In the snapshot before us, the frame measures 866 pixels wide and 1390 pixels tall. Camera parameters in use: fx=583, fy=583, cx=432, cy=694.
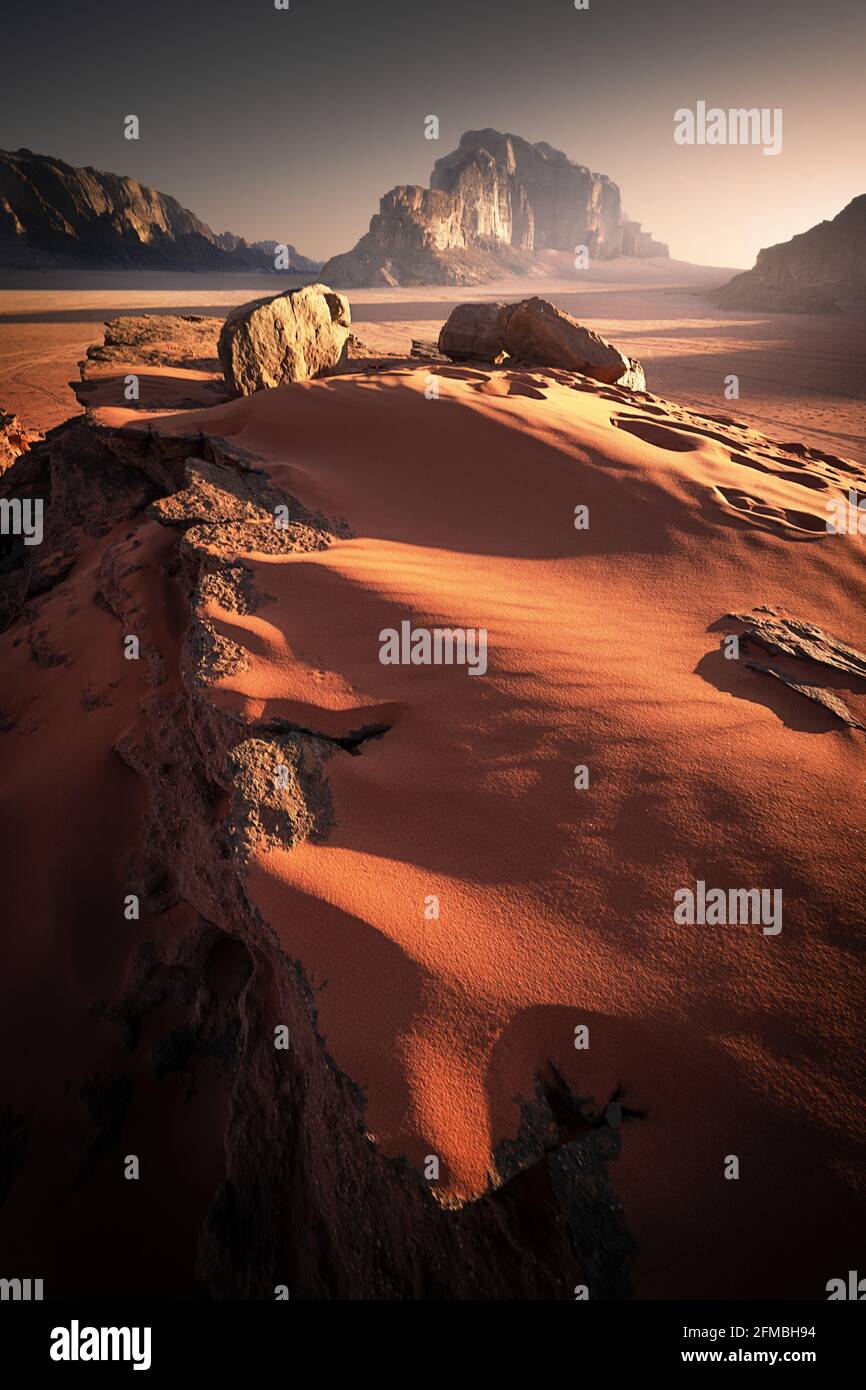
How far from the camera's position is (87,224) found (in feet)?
214

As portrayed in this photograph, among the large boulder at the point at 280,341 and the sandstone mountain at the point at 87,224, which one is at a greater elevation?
the sandstone mountain at the point at 87,224

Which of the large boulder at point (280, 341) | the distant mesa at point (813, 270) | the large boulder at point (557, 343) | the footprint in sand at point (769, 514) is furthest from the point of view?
the distant mesa at point (813, 270)

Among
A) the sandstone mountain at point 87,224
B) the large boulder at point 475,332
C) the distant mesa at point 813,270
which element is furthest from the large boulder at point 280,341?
the sandstone mountain at point 87,224

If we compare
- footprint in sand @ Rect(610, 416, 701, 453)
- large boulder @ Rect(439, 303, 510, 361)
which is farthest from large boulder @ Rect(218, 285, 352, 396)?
footprint in sand @ Rect(610, 416, 701, 453)

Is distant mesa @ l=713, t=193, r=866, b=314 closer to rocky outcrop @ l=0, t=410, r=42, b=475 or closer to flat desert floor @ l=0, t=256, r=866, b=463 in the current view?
flat desert floor @ l=0, t=256, r=866, b=463

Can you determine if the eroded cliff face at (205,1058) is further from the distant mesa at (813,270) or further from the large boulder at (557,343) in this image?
the distant mesa at (813,270)

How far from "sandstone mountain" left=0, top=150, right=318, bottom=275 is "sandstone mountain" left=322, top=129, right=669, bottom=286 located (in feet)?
85.7

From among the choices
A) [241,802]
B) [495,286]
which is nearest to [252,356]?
[241,802]

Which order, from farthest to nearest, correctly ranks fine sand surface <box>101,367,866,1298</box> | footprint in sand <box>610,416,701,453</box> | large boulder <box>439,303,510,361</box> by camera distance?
large boulder <box>439,303,510,361</box>
footprint in sand <box>610,416,701,453</box>
fine sand surface <box>101,367,866,1298</box>

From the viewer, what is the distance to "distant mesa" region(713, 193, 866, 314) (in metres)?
39.8

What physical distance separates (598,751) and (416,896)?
0.79m

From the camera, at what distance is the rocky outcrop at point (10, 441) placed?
24.7 ft

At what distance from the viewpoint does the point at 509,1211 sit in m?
→ 1.28

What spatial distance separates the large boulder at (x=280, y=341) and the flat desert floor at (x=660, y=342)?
7.48 m
